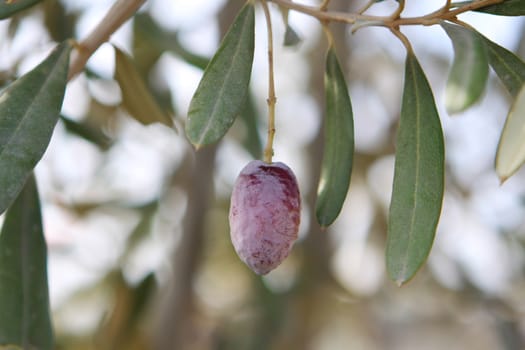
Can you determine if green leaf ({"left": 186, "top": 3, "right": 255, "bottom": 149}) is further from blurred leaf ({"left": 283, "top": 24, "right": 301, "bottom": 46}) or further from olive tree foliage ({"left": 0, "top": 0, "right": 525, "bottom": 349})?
blurred leaf ({"left": 283, "top": 24, "right": 301, "bottom": 46})

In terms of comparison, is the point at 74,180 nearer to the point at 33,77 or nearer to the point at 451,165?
the point at 451,165

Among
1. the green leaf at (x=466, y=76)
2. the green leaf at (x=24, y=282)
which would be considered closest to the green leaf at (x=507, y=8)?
the green leaf at (x=466, y=76)

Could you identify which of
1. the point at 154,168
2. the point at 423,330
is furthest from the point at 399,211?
the point at 423,330

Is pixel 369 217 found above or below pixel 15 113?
below

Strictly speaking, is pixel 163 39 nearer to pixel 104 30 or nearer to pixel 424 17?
pixel 104 30

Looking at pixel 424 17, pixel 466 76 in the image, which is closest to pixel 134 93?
pixel 424 17
